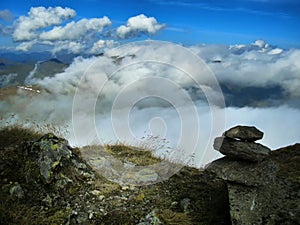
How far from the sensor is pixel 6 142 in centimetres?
1324

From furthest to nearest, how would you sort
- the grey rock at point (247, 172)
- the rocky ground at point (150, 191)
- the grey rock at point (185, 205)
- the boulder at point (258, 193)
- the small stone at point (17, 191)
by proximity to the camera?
the grey rock at point (185, 205), the small stone at point (17, 191), the grey rock at point (247, 172), the rocky ground at point (150, 191), the boulder at point (258, 193)

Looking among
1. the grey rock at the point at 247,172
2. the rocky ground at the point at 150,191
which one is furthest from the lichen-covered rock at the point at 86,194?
the grey rock at the point at 247,172

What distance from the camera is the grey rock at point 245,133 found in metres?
8.91

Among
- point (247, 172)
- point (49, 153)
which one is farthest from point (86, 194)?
point (247, 172)

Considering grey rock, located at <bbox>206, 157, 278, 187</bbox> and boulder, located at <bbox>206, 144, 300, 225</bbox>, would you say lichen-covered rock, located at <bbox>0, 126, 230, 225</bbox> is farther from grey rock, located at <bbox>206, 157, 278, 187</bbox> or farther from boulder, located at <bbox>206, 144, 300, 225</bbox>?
grey rock, located at <bbox>206, 157, 278, 187</bbox>

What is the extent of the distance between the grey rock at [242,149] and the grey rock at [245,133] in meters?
0.14

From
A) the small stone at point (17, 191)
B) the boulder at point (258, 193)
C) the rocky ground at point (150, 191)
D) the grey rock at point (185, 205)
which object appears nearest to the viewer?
the boulder at point (258, 193)

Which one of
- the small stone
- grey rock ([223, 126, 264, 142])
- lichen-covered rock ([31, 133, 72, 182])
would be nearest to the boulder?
grey rock ([223, 126, 264, 142])

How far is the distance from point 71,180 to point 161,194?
2.69 meters

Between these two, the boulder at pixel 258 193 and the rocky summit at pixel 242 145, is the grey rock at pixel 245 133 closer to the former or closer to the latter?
the rocky summit at pixel 242 145

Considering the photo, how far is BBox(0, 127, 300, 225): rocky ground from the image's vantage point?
7980mm

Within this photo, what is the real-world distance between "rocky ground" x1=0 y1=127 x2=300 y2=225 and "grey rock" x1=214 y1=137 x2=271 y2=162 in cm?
2

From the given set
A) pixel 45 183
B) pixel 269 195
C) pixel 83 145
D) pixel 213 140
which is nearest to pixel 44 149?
pixel 45 183

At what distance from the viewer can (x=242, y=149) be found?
28.8 feet
